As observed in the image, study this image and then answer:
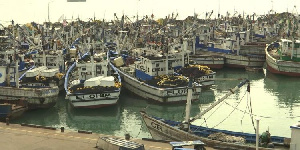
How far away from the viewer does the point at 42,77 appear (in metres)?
48.0

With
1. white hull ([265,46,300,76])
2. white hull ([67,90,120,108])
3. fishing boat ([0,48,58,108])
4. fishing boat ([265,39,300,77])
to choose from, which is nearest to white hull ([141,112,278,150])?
white hull ([67,90,120,108])

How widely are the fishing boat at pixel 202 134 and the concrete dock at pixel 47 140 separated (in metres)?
1.48

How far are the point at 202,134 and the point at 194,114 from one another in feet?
45.0

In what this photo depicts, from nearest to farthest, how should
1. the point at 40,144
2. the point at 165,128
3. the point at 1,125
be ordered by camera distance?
the point at 40,144, the point at 165,128, the point at 1,125

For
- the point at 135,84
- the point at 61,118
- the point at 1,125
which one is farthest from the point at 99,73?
the point at 1,125

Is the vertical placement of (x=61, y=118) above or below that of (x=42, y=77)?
below

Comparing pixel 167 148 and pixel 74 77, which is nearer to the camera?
pixel 167 148

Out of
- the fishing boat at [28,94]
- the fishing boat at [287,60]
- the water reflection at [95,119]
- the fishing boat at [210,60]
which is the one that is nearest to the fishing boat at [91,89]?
the water reflection at [95,119]

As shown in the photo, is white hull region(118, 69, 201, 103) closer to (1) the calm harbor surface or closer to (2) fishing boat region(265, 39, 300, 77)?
(1) the calm harbor surface

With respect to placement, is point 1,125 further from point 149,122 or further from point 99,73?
point 99,73

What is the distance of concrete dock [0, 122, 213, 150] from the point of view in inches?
969

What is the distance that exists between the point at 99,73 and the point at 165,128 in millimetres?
21280

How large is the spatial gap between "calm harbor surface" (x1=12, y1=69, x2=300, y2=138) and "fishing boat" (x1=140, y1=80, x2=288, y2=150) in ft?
16.1

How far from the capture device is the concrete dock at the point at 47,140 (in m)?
24.6
